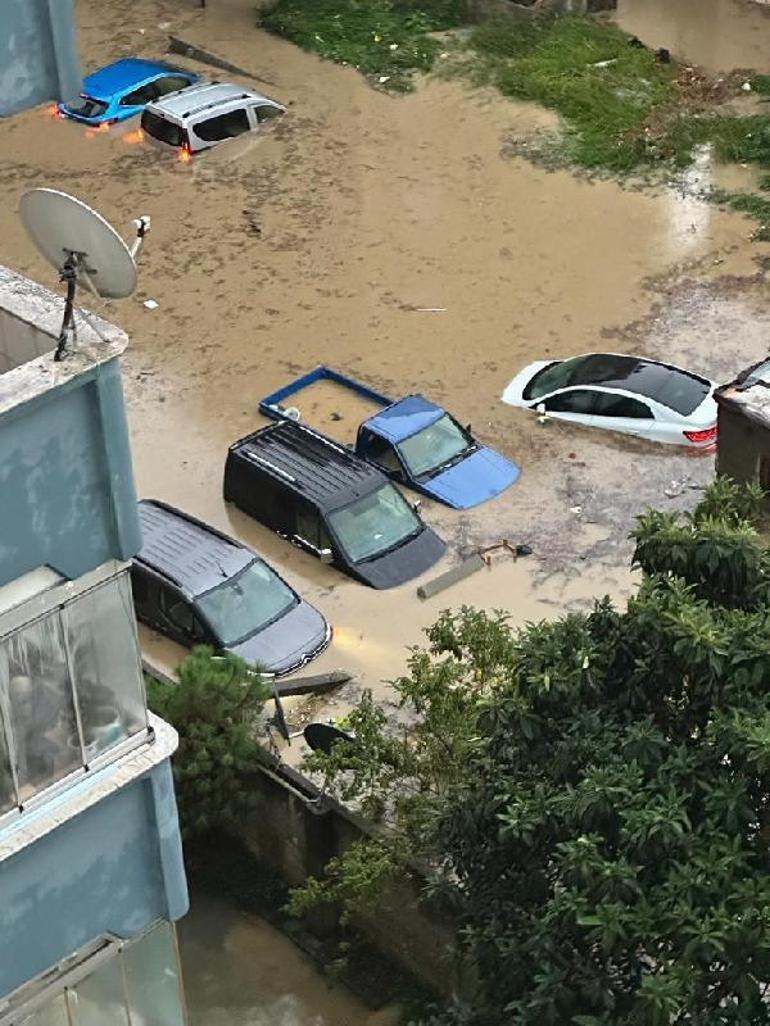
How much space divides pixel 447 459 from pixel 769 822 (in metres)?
9.32

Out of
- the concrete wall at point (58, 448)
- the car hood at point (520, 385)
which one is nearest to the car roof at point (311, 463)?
the car hood at point (520, 385)

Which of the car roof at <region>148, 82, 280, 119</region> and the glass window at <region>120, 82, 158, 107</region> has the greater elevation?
the car roof at <region>148, 82, 280, 119</region>

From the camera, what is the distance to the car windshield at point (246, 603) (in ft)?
57.6

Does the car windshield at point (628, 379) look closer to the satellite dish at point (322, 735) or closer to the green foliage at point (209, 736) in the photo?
the satellite dish at point (322, 735)

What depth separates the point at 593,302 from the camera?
23.2 meters

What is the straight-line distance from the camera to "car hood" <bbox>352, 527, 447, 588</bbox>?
18.7 metres

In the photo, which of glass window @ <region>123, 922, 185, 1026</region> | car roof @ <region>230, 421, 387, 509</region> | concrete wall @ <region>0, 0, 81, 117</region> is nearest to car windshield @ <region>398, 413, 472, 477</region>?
car roof @ <region>230, 421, 387, 509</region>

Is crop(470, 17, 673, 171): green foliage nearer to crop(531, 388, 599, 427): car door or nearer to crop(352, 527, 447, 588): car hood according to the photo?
crop(531, 388, 599, 427): car door

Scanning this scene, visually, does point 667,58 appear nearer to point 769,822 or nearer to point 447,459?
point 447,459

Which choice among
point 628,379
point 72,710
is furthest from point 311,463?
point 72,710

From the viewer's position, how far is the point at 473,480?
789 inches

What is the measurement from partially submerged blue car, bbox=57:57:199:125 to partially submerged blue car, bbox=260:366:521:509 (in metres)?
9.39

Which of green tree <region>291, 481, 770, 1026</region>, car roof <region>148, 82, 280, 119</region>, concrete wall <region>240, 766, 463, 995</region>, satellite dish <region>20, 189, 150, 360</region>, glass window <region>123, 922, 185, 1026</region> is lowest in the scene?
concrete wall <region>240, 766, 463, 995</region>

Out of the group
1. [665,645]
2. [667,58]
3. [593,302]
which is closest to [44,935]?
[665,645]
